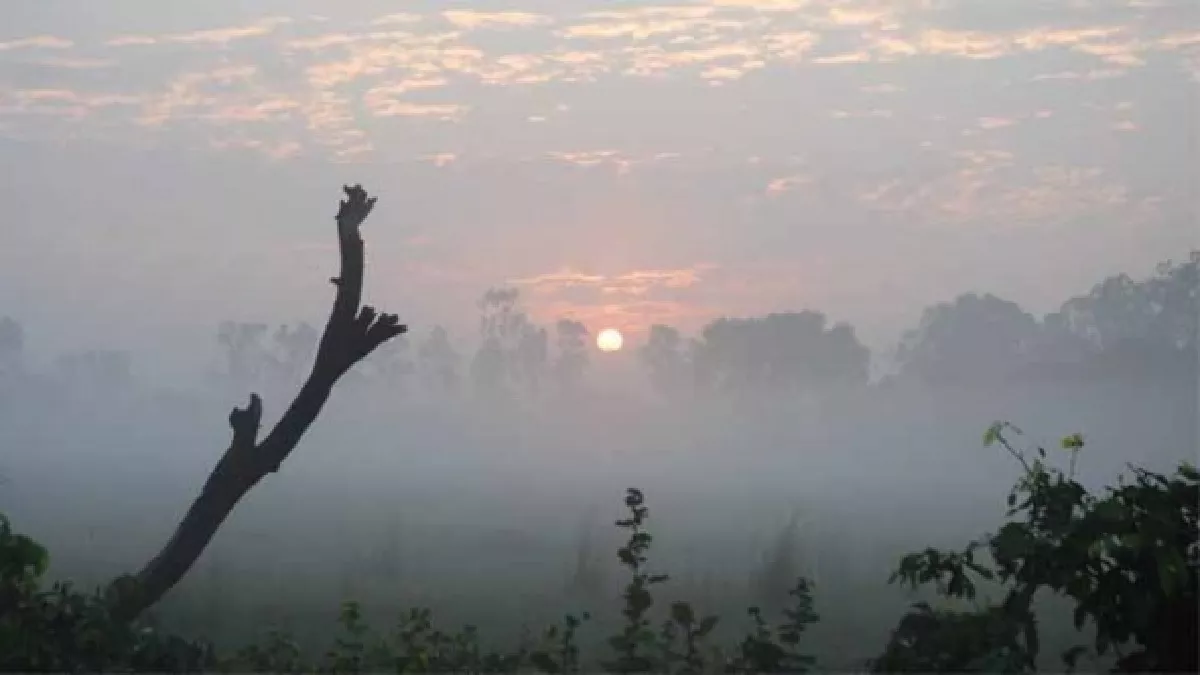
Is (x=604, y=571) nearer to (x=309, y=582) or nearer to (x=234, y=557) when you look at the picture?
(x=309, y=582)

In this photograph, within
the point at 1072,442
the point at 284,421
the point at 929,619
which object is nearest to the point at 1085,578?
the point at 929,619

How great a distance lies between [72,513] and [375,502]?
9129 mm

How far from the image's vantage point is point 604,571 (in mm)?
8117

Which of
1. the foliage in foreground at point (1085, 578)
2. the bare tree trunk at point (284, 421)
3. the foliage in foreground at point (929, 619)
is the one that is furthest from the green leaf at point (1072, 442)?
the bare tree trunk at point (284, 421)

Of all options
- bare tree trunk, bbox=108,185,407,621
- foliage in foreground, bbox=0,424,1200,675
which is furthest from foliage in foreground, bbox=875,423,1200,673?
bare tree trunk, bbox=108,185,407,621

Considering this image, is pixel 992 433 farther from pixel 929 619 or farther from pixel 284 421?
pixel 284 421

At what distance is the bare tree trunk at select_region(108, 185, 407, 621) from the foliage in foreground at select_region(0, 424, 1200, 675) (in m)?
0.88

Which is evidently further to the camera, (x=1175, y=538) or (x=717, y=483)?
(x=717, y=483)

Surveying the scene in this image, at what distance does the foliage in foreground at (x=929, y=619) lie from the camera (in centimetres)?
520

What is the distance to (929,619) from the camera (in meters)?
5.34

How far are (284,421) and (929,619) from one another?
11.8 ft

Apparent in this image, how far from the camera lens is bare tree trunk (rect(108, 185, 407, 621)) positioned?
6.57 metres

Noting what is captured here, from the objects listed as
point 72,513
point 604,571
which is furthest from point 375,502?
point 604,571

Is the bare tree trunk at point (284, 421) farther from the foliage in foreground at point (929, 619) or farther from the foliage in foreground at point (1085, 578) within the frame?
the foliage in foreground at point (1085, 578)
